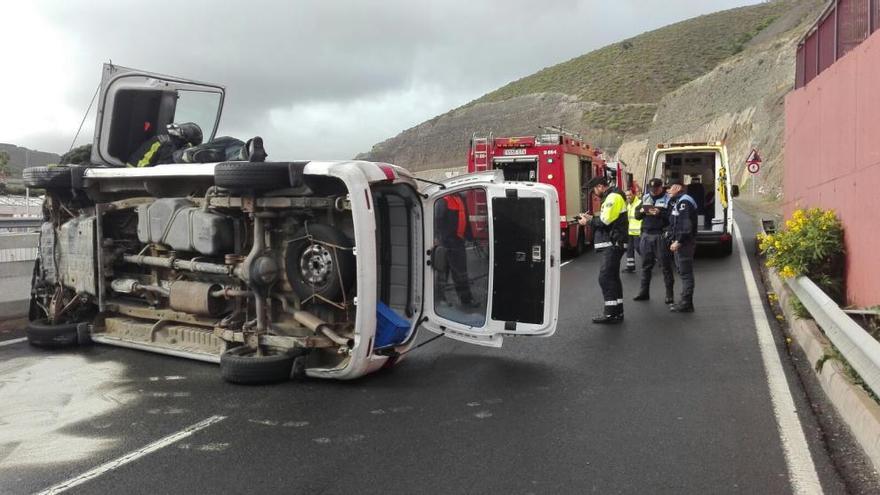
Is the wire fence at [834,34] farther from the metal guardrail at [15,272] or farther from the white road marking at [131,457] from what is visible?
the metal guardrail at [15,272]

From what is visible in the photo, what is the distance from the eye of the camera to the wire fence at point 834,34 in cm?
778

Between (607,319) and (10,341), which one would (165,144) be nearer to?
(10,341)

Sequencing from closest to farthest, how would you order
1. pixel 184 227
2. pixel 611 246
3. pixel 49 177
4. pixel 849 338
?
pixel 849 338
pixel 184 227
pixel 49 177
pixel 611 246

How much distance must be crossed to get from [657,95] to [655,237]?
72.2 metres

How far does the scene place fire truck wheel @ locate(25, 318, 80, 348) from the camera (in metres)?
6.75

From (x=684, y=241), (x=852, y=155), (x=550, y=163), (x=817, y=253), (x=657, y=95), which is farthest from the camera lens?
(x=657, y=95)

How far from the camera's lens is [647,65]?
84188 mm

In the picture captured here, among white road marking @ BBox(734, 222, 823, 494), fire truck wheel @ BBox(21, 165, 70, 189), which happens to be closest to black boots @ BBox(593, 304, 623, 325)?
white road marking @ BBox(734, 222, 823, 494)

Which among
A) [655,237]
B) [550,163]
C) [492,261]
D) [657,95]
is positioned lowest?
[492,261]

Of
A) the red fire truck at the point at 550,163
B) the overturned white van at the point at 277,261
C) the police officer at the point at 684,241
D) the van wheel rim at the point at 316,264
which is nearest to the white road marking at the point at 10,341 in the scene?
the overturned white van at the point at 277,261

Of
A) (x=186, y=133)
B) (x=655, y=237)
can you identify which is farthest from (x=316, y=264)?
(x=655, y=237)

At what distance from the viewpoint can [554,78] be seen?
9712cm

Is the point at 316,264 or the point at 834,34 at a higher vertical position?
the point at 834,34

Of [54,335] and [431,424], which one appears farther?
[54,335]
